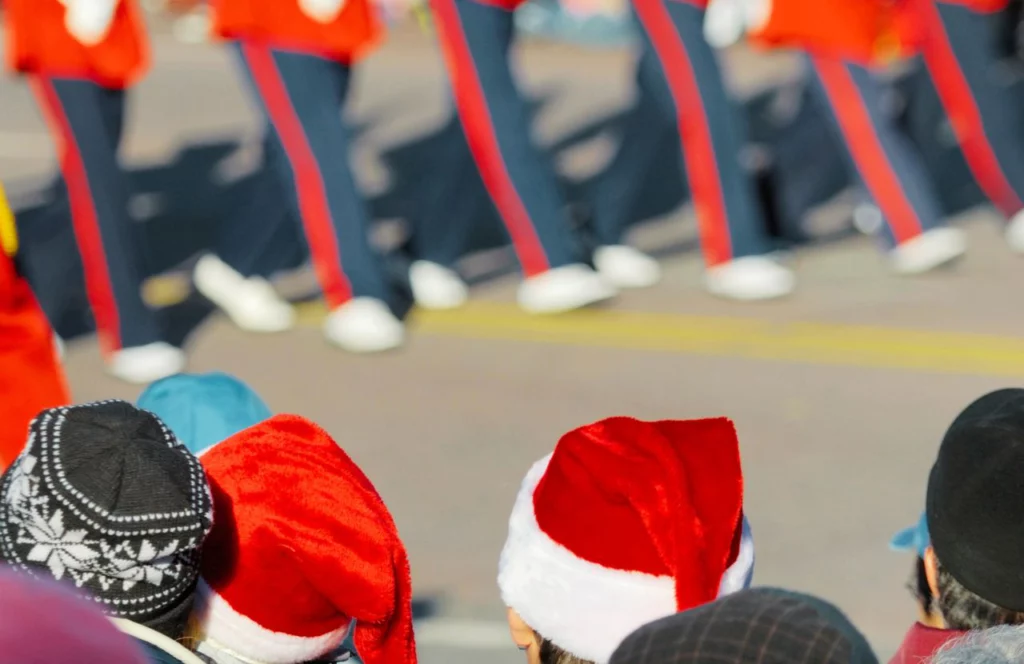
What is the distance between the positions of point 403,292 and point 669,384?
48.5 inches

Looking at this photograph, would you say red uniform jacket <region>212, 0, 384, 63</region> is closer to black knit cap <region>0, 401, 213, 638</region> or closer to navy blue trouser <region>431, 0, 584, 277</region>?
navy blue trouser <region>431, 0, 584, 277</region>

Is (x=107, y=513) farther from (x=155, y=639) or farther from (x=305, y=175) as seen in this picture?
(x=305, y=175)

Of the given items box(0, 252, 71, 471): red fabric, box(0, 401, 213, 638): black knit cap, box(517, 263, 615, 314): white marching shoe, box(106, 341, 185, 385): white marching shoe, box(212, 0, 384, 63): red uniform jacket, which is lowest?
box(517, 263, 615, 314): white marching shoe

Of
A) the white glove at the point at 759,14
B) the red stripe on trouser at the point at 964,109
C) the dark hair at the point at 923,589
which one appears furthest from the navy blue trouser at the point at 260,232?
the dark hair at the point at 923,589

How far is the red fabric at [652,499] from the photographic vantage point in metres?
1.88

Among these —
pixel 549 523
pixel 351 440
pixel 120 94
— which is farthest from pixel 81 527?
pixel 120 94

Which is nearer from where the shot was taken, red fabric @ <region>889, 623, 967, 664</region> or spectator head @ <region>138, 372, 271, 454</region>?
red fabric @ <region>889, 623, 967, 664</region>

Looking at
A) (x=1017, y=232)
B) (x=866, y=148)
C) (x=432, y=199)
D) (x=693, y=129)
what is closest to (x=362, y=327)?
(x=432, y=199)

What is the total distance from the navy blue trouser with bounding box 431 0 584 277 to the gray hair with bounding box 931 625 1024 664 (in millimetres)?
3958

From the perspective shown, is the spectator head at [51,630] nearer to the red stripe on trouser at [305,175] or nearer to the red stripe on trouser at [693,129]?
the red stripe on trouser at [305,175]

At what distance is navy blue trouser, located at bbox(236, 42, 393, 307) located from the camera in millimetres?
5164

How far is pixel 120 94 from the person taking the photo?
4.80m

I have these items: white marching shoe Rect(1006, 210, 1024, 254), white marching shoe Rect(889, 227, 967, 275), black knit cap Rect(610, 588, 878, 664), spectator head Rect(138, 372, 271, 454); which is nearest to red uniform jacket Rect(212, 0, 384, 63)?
white marching shoe Rect(889, 227, 967, 275)

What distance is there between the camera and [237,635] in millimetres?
1974
